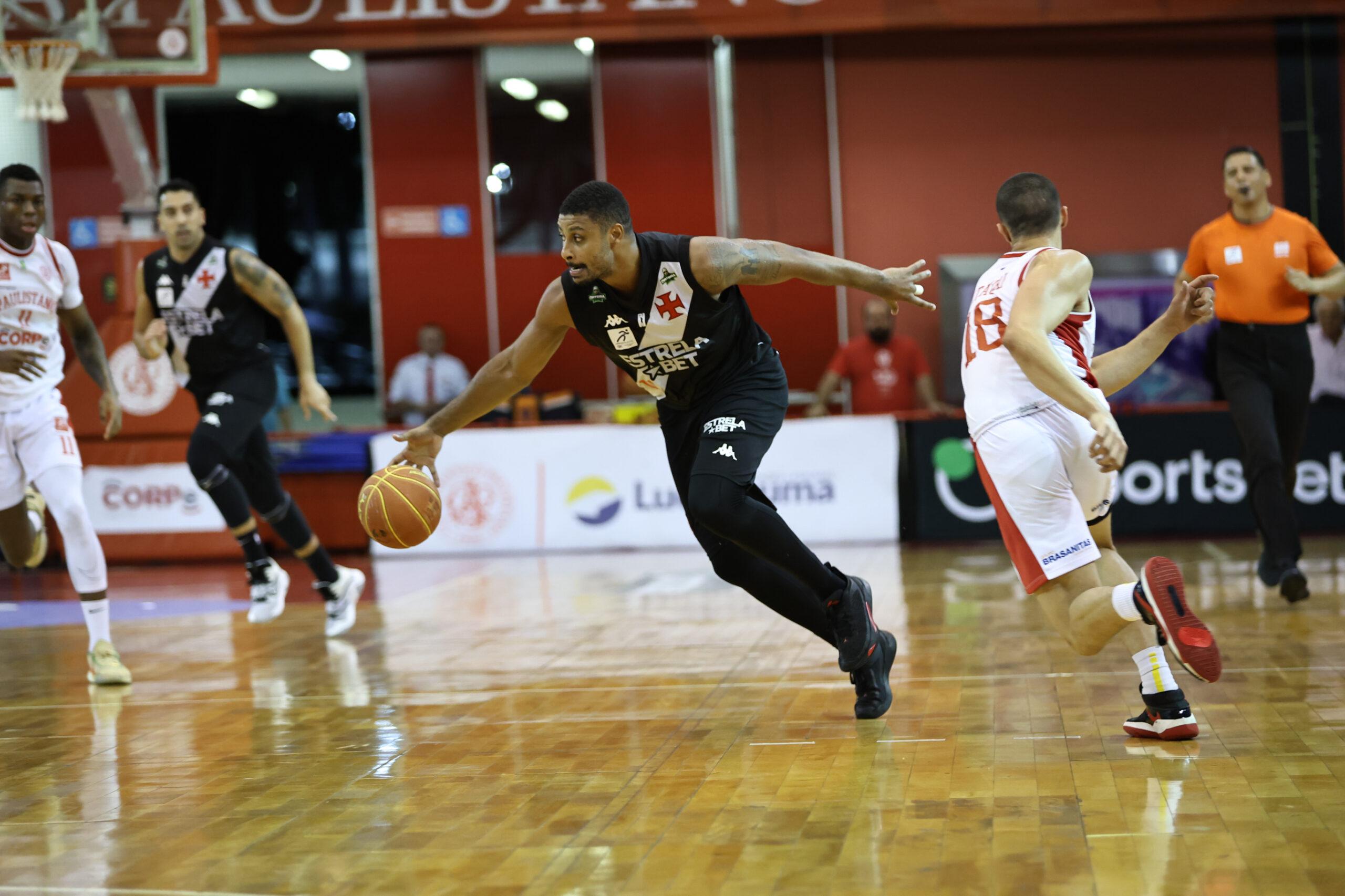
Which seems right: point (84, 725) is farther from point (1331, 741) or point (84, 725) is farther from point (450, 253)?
point (450, 253)

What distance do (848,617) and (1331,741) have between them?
5.16 ft

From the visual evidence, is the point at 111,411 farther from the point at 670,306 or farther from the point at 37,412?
the point at 670,306

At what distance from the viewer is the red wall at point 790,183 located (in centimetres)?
1417

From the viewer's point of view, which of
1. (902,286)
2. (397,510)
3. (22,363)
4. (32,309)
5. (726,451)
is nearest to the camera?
(902,286)

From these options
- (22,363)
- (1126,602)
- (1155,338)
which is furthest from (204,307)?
(1126,602)

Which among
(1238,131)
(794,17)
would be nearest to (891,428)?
(794,17)

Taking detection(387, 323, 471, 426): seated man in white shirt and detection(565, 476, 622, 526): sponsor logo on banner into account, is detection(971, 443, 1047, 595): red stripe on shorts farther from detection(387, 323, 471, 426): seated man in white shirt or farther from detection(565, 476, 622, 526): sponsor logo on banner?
detection(387, 323, 471, 426): seated man in white shirt

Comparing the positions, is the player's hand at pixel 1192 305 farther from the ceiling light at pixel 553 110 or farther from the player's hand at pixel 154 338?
the ceiling light at pixel 553 110

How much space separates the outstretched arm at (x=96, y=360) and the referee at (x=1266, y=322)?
5.47m

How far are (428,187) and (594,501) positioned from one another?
467 centimetres

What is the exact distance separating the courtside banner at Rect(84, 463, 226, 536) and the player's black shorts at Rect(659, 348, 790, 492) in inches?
300

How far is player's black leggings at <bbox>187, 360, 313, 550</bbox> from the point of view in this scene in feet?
23.8

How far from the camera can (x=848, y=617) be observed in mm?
4977

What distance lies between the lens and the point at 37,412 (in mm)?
6297
